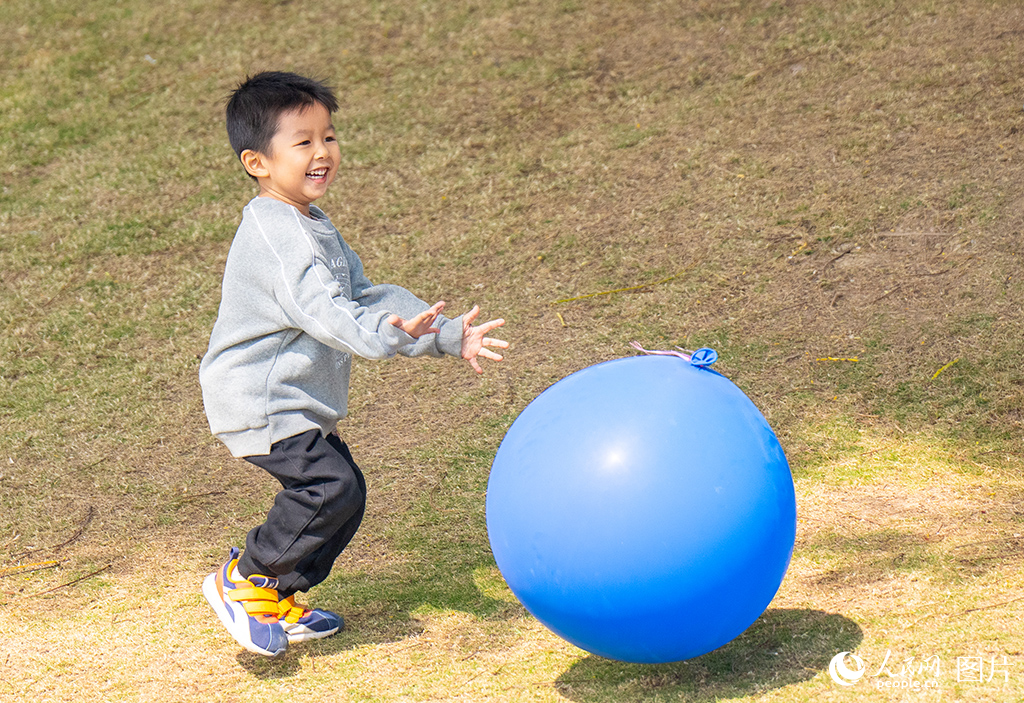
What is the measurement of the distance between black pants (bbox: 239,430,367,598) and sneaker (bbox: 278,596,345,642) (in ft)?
0.55

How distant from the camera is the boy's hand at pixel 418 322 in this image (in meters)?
3.38

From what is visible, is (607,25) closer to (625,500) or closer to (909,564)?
(909,564)

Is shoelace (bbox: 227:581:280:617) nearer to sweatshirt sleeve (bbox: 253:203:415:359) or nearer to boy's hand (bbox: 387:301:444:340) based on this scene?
sweatshirt sleeve (bbox: 253:203:415:359)

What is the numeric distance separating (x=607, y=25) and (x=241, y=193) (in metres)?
3.29

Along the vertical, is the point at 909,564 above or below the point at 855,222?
below

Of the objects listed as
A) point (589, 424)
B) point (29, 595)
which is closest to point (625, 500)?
point (589, 424)

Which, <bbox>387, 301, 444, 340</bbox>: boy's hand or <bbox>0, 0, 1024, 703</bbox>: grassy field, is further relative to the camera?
<bbox>0, 0, 1024, 703</bbox>: grassy field

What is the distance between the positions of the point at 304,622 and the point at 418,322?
1.22 metres

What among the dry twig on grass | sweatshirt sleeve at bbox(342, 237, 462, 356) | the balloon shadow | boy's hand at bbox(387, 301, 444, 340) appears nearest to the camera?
the balloon shadow

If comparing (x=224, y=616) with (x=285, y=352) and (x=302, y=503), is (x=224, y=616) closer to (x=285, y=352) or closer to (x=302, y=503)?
(x=302, y=503)

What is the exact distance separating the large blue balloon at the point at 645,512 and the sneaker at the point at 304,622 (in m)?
0.99

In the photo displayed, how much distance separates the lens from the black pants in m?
3.59

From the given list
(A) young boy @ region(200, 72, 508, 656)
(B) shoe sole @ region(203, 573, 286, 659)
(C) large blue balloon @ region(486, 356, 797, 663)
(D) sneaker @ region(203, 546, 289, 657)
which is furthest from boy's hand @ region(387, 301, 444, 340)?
(B) shoe sole @ region(203, 573, 286, 659)

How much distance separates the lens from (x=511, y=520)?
10.2ft
